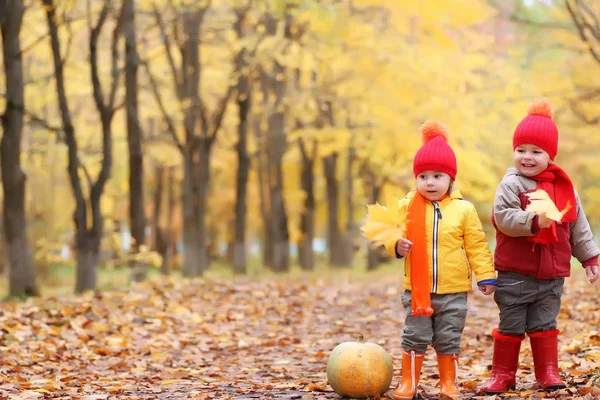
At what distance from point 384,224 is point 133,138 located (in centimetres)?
1135

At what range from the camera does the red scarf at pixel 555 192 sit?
536cm

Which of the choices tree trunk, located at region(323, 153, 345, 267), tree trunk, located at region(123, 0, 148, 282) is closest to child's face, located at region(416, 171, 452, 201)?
tree trunk, located at region(123, 0, 148, 282)

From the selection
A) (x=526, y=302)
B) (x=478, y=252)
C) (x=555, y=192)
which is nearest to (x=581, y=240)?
(x=555, y=192)

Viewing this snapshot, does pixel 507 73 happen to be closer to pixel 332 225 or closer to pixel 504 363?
pixel 332 225

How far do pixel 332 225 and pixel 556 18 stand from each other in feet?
30.5

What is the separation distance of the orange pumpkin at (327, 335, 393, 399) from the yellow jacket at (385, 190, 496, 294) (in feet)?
1.80

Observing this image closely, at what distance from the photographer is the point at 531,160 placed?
18.1 ft

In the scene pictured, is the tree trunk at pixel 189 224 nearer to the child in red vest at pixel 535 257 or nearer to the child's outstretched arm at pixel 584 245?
the child in red vest at pixel 535 257

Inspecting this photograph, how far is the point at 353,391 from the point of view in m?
5.56

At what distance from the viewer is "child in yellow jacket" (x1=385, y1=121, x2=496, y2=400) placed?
210 inches

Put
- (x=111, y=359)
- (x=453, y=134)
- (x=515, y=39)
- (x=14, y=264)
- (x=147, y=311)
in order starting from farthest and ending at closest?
(x=515, y=39)
(x=453, y=134)
(x=14, y=264)
(x=147, y=311)
(x=111, y=359)

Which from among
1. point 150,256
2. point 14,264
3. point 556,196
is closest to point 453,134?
point 150,256

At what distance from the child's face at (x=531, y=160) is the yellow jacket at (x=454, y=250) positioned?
0.48 m

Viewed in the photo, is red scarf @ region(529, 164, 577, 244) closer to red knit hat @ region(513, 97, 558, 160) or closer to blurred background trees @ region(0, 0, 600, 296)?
red knit hat @ region(513, 97, 558, 160)
